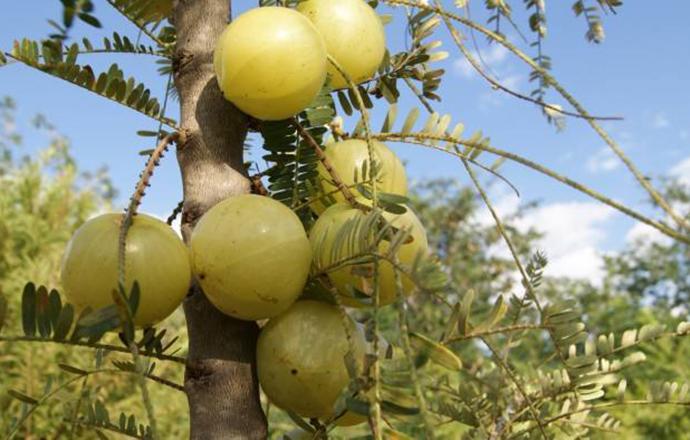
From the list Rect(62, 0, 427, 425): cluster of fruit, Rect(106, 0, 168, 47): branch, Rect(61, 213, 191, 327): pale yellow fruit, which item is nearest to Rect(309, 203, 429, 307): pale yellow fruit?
Rect(62, 0, 427, 425): cluster of fruit

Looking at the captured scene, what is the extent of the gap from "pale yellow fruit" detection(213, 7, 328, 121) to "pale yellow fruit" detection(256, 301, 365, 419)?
169 mm

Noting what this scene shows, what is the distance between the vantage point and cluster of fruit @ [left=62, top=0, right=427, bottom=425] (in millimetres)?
469

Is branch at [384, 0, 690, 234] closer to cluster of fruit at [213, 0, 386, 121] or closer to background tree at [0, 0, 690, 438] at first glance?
background tree at [0, 0, 690, 438]

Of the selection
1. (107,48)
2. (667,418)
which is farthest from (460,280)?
(107,48)

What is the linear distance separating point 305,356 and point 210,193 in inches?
6.4

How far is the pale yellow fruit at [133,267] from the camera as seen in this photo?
46 centimetres

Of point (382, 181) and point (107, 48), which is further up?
point (107, 48)

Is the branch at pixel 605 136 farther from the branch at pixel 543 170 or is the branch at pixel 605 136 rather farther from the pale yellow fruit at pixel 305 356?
the pale yellow fruit at pixel 305 356

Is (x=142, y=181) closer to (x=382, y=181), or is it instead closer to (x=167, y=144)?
(x=167, y=144)

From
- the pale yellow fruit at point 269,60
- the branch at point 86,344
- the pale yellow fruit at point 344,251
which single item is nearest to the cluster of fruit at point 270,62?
the pale yellow fruit at point 269,60

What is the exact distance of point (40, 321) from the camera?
430 millimetres

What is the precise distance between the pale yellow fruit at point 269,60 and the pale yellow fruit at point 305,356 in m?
0.17

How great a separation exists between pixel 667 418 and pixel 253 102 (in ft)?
9.45

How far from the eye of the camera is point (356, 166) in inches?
22.2
